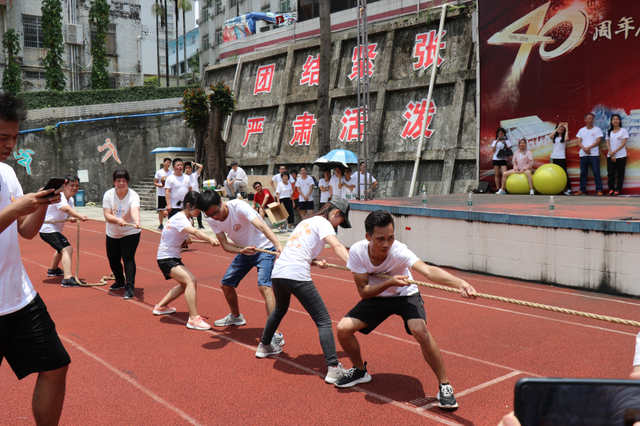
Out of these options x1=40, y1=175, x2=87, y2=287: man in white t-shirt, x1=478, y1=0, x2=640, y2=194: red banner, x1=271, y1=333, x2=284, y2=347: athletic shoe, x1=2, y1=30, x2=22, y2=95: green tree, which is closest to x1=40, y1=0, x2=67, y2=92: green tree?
x1=2, y1=30, x2=22, y2=95: green tree

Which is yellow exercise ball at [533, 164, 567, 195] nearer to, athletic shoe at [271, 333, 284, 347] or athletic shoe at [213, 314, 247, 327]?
athletic shoe at [213, 314, 247, 327]

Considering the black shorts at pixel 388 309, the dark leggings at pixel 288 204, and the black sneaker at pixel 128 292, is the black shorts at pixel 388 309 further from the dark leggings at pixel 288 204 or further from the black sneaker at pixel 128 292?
Result: the dark leggings at pixel 288 204

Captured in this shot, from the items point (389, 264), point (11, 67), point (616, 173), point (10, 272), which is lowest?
point (389, 264)

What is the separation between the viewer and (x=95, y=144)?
84.3 ft

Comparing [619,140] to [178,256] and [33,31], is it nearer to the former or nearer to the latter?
[178,256]

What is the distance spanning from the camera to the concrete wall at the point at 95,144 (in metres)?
25.0

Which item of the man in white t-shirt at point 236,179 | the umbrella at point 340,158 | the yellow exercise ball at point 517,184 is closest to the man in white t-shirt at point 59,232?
the man in white t-shirt at point 236,179

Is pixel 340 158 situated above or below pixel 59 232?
above

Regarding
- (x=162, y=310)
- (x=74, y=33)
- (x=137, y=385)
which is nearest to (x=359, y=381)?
(x=137, y=385)

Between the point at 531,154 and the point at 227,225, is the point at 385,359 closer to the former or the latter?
the point at 227,225

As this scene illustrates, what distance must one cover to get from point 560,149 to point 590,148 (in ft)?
2.75

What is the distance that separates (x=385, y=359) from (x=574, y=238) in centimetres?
440

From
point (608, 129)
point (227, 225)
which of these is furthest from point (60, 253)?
point (608, 129)

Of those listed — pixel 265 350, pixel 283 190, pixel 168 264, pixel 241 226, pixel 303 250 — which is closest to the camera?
pixel 303 250
